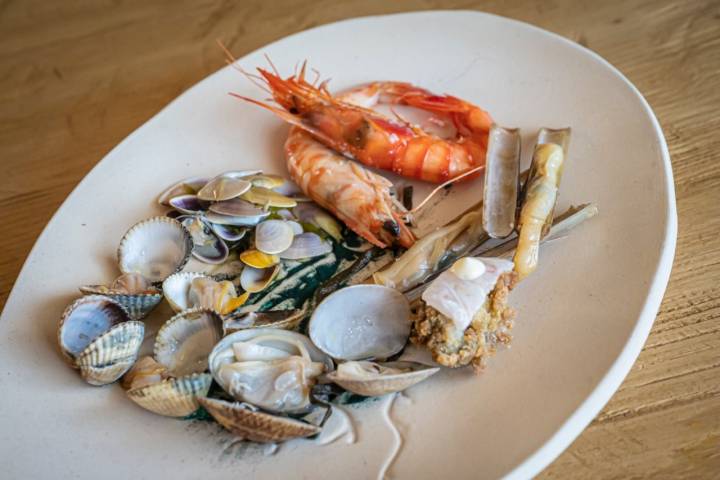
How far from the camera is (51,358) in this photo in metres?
1.75

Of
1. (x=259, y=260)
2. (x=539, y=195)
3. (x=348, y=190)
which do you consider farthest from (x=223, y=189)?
(x=539, y=195)

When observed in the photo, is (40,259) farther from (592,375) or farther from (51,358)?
(592,375)

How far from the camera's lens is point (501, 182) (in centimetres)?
191

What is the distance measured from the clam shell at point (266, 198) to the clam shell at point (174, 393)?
0.64 m

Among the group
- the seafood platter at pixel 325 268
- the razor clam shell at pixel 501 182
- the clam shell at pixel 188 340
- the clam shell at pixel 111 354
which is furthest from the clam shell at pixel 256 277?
the razor clam shell at pixel 501 182

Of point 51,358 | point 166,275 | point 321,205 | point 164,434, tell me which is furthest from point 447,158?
point 51,358

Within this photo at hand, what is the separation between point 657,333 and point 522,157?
0.66 meters

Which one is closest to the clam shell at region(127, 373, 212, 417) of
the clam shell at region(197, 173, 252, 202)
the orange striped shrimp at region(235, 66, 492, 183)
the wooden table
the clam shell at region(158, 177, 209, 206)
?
the clam shell at region(197, 173, 252, 202)

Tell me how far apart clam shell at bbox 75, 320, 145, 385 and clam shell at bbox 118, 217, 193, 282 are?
263 millimetres

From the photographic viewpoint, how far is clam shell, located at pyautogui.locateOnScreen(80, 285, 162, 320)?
176 centimetres

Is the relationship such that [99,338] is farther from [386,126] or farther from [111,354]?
[386,126]

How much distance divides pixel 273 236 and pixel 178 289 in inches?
12.2

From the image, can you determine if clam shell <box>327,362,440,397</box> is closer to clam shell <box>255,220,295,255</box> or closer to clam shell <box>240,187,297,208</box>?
clam shell <box>255,220,295,255</box>

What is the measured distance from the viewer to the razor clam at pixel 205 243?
1.97 meters
